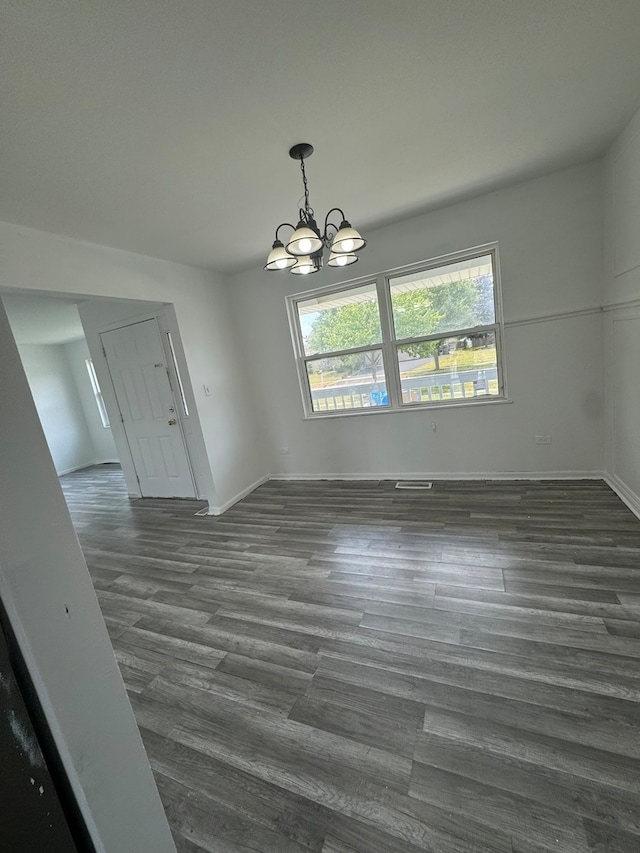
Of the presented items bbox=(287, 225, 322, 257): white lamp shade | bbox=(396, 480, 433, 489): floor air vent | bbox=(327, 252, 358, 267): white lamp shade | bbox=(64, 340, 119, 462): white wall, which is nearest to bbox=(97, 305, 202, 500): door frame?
bbox=(327, 252, 358, 267): white lamp shade

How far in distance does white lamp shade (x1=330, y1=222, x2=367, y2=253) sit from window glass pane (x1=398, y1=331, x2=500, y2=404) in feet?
5.81

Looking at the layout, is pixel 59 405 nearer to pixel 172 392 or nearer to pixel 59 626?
pixel 172 392

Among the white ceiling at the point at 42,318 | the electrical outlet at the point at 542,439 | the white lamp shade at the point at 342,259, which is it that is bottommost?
the electrical outlet at the point at 542,439

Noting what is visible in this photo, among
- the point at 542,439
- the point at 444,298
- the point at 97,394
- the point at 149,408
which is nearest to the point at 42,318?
the point at 149,408

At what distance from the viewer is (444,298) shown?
3412 mm

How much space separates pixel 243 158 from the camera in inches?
78.7

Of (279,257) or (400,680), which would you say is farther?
(279,257)

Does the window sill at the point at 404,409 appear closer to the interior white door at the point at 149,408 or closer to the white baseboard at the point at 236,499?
the white baseboard at the point at 236,499

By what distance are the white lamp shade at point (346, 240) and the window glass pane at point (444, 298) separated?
1645 mm

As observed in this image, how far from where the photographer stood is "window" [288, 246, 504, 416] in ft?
10.9

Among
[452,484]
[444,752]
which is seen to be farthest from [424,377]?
[444,752]

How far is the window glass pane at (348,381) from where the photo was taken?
12.6 feet

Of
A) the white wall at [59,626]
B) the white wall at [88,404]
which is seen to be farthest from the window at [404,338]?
the white wall at [88,404]

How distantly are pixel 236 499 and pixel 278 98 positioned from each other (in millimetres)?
3516
